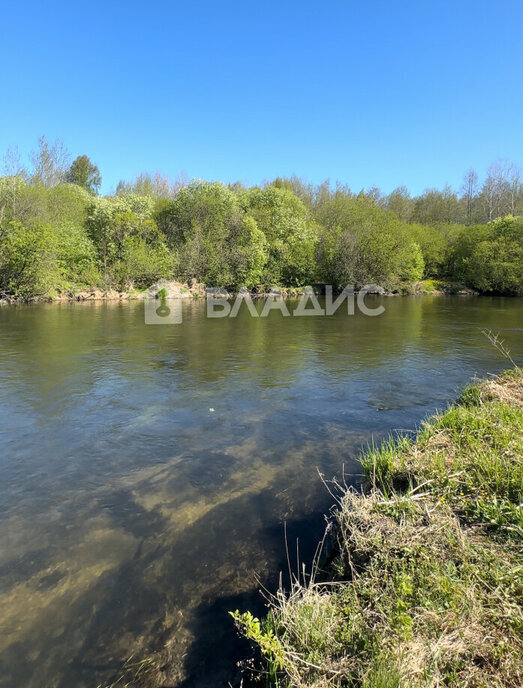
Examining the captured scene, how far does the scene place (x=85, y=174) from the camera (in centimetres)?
8619

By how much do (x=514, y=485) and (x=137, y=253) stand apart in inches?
2002

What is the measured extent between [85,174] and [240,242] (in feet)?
164

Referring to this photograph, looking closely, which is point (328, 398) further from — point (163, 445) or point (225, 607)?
point (225, 607)

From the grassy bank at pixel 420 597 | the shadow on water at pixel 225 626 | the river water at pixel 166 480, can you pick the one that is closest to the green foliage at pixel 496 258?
the river water at pixel 166 480

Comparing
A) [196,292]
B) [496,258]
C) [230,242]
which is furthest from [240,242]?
[496,258]

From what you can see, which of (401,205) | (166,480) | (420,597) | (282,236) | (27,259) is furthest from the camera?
(401,205)

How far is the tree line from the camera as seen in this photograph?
151 feet

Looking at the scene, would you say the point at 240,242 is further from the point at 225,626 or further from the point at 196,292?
the point at 225,626

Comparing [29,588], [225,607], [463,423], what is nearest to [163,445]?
[29,588]

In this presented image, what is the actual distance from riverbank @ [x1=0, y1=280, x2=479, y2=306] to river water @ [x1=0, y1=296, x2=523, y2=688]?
86.9ft

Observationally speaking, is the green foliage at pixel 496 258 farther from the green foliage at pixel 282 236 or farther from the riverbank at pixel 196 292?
the green foliage at pixel 282 236

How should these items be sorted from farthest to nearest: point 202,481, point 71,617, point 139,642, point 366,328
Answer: point 366,328, point 202,481, point 71,617, point 139,642

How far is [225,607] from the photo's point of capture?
14.3 ft

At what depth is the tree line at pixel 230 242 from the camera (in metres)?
46.2
